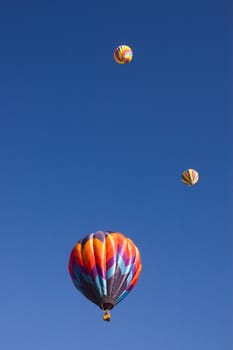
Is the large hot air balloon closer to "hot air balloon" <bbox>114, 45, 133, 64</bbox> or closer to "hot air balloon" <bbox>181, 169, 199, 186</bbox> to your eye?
"hot air balloon" <bbox>181, 169, 199, 186</bbox>

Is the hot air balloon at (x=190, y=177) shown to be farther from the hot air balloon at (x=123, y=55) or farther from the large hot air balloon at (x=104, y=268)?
the large hot air balloon at (x=104, y=268)

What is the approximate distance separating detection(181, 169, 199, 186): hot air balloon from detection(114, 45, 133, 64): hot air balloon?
9790mm

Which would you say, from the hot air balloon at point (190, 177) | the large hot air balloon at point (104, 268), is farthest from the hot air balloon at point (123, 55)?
the large hot air balloon at point (104, 268)

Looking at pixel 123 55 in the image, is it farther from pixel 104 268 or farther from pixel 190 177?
pixel 104 268

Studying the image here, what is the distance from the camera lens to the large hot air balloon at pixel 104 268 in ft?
141

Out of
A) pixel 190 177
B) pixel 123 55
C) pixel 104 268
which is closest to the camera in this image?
pixel 104 268

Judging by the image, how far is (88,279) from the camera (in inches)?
1695

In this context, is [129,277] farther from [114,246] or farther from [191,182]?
[191,182]

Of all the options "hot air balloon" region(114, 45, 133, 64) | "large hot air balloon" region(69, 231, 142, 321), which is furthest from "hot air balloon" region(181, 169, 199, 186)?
"large hot air balloon" region(69, 231, 142, 321)

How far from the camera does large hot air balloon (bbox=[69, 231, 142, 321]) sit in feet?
141

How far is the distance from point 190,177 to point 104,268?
46.4 ft

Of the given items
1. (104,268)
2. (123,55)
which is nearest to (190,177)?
(123,55)

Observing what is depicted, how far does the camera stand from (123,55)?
52.5 metres

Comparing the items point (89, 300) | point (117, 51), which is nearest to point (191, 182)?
point (117, 51)
